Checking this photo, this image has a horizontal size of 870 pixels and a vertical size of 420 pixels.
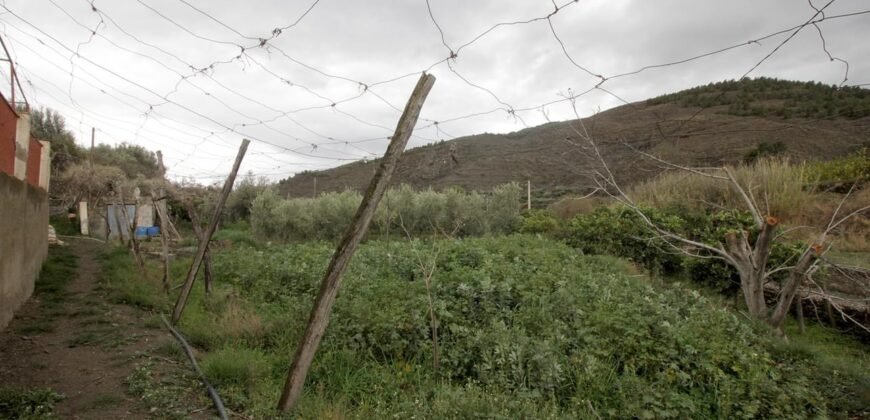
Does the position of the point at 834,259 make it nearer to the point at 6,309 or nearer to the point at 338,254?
the point at 338,254

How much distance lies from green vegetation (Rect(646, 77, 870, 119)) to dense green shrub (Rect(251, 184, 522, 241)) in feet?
42.9

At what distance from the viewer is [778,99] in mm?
30062

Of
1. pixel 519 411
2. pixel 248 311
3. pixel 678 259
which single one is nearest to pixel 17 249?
pixel 248 311

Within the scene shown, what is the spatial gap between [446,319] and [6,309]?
5198 millimetres

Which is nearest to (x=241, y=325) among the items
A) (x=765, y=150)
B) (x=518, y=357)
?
(x=518, y=357)

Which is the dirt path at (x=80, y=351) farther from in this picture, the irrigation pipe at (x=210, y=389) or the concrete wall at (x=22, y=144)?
the concrete wall at (x=22, y=144)

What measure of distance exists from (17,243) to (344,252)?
5.69m

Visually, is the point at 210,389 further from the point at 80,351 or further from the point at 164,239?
the point at 164,239

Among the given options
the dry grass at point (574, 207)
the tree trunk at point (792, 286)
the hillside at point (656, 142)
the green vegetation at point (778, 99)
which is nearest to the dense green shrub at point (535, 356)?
the tree trunk at point (792, 286)

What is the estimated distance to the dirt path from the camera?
353 centimetres

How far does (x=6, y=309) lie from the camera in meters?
5.43

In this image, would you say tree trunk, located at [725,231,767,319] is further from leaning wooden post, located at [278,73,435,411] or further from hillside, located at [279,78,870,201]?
hillside, located at [279,78,870,201]

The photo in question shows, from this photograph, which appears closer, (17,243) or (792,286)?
(792,286)

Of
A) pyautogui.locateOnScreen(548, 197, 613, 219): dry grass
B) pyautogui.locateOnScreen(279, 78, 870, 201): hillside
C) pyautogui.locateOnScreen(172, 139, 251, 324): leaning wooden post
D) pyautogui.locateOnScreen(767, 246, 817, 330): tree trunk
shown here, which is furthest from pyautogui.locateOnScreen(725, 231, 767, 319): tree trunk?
pyautogui.locateOnScreen(279, 78, 870, 201): hillside
